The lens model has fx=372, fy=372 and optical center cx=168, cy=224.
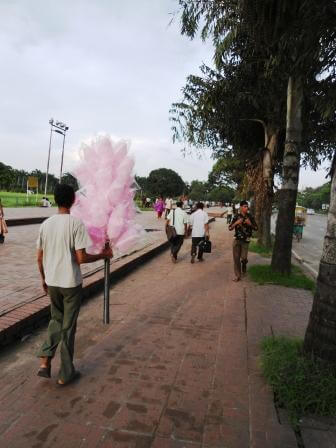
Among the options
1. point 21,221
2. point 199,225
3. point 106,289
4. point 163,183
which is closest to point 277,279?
point 199,225

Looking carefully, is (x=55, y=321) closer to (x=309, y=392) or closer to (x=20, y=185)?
(x=309, y=392)

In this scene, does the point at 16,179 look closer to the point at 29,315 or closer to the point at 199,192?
the point at 199,192

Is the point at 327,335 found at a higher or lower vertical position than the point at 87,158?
lower

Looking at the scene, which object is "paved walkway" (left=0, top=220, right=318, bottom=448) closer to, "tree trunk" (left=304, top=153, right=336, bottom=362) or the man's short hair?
"tree trunk" (left=304, top=153, right=336, bottom=362)

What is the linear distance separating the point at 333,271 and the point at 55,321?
8.16 feet

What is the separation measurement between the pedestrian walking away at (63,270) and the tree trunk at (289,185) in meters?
5.62

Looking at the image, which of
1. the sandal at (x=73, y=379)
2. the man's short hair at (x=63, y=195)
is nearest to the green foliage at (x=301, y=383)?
the sandal at (x=73, y=379)

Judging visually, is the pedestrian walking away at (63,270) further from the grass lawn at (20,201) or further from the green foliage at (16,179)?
the green foliage at (16,179)

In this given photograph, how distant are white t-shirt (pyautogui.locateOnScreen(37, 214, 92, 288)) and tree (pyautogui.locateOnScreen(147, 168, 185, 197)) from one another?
99.0 m

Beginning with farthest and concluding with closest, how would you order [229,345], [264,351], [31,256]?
[31,256] → [229,345] → [264,351]

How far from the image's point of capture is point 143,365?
3.66m

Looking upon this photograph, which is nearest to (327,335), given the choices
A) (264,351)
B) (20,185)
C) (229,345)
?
(264,351)

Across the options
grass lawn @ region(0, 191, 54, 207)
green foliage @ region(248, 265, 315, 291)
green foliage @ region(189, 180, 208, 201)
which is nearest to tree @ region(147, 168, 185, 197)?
green foliage @ region(189, 180, 208, 201)

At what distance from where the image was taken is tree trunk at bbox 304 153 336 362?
3.18 m
